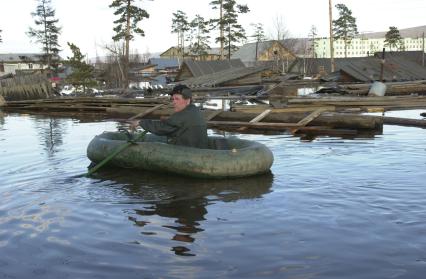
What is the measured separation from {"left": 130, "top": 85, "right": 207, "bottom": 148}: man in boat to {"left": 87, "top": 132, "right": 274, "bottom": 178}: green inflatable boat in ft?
0.88

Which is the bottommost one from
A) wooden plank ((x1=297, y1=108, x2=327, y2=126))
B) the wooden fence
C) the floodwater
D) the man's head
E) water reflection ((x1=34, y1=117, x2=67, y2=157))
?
the floodwater

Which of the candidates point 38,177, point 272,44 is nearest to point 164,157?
point 38,177

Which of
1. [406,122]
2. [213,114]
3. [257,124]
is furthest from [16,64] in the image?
[406,122]

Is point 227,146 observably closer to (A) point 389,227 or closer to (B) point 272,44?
(A) point 389,227

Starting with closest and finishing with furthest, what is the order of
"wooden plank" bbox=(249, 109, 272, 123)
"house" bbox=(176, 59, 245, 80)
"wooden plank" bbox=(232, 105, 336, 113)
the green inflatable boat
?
1. the green inflatable boat
2. "wooden plank" bbox=(249, 109, 272, 123)
3. "wooden plank" bbox=(232, 105, 336, 113)
4. "house" bbox=(176, 59, 245, 80)

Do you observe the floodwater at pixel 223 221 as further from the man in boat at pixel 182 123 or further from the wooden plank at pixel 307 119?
the wooden plank at pixel 307 119

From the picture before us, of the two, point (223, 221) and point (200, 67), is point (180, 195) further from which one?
point (200, 67)

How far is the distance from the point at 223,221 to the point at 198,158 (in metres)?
2.43

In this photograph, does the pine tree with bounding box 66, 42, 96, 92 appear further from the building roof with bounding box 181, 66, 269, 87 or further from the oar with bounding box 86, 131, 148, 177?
the oar with bounding box 86, 131, 148, 177

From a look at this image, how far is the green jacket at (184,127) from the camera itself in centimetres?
909

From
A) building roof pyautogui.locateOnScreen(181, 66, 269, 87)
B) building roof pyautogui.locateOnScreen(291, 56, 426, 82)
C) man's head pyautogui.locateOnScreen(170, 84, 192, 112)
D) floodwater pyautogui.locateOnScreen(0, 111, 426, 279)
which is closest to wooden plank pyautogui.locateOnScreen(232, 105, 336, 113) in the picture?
floodwater pyautogui.locateOnScreen(0, 111, 426, 279)

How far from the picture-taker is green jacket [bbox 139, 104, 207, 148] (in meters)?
9.09

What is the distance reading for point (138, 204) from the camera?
7656 millimetres

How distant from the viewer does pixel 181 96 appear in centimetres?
901
